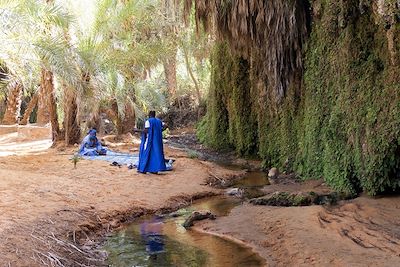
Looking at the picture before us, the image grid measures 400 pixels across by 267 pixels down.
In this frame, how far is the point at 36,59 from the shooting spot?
1389 cm

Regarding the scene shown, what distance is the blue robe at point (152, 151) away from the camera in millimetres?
13769

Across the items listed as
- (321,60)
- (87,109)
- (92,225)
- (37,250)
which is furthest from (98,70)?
(37,250)

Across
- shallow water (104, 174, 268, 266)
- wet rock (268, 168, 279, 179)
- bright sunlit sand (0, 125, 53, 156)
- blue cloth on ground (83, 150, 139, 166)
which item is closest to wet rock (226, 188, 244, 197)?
shallow water (104, 174, 268, 266)

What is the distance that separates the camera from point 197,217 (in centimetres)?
912

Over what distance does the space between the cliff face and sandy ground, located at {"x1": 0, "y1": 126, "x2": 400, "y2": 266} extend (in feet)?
3.18

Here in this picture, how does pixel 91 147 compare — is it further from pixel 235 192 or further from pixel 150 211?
pixel 150 211

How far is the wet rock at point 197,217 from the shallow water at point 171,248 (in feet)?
0.51

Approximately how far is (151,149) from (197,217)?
16.5ft

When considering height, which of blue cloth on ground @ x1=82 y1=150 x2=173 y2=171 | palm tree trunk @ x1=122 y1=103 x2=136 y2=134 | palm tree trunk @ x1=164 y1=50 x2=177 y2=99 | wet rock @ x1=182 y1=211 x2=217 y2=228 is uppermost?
palm tree trunk @ x1=164 y1=50 x2=177 y2=99

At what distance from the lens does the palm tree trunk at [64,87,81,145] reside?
61.7 feet

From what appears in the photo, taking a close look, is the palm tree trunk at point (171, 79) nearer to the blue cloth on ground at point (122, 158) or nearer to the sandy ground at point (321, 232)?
the blue cloth on ground at point (122, 158)

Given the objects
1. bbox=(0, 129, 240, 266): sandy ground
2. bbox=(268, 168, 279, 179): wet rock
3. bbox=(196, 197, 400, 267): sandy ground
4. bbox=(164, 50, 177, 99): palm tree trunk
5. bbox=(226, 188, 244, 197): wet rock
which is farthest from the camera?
bbox=(164, 50, 177, 99): palm tree trunk

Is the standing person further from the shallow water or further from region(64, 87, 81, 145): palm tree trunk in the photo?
region(64, 87, 81, 145): palm tree trunk

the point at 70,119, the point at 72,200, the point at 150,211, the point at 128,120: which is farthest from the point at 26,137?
the point at 150,211
